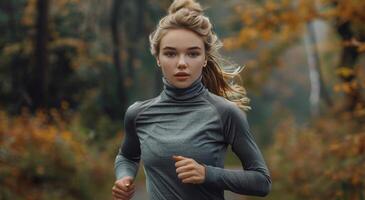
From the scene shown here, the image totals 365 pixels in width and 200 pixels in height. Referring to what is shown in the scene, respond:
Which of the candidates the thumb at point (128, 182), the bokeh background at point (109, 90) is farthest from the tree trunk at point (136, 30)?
the thumb at point (128, 182)

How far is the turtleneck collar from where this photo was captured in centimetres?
380

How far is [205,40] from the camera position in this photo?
12.8ft

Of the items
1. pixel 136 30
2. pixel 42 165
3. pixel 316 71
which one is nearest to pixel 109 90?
pixel 136 30

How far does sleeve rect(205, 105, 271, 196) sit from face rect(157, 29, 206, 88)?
266 millimetres

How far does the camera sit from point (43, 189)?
1238 centimetres

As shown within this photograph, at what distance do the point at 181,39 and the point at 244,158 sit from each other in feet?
2.08

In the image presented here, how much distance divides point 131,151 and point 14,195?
293 inches

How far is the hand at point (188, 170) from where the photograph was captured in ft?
11.5

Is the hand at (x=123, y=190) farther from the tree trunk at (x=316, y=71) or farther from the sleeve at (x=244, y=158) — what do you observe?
the tree trunk at (x=316, y=71)

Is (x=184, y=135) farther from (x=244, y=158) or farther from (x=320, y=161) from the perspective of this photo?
(x=320, y=161)

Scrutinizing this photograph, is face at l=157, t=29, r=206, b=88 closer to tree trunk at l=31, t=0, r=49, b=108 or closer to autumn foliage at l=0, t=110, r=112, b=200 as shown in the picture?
autumn foliage at l=0, t=110, r=112, b=200

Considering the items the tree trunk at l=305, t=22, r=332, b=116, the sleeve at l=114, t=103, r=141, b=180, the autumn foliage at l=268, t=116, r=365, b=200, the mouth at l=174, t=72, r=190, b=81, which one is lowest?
the tree trunk at l=305, t=22, r=332, b=116

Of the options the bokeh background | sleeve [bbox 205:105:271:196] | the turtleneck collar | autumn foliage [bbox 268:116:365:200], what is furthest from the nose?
autumn foliage [bbox 268:116:365:200]

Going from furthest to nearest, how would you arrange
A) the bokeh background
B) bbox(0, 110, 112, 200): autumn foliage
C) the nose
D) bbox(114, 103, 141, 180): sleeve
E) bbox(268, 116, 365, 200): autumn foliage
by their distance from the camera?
the bokeh background, bbox(0, 110, 112, 200): autumn foliage, bbox(268, 116, 365, 200): autumn foliage, bbox(114, 103, 141, 180): sleeve, the nose
